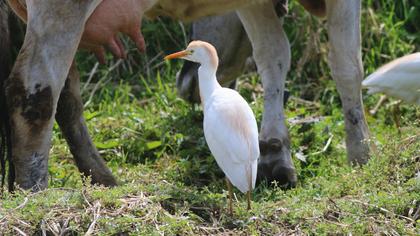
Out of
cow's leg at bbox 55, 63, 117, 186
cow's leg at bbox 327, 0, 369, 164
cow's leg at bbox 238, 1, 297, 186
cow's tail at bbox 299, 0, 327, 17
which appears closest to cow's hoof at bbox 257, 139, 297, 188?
cow's leg at bbox 238, 1, 297, 186

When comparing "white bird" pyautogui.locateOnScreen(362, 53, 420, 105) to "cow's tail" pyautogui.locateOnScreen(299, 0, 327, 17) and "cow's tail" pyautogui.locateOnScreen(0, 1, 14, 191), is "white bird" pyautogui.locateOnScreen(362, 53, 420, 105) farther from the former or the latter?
"cow's tail" pyautogui.locateOnScreen(0, 1, 14, 191)

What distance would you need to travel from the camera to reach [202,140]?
27.6 feet

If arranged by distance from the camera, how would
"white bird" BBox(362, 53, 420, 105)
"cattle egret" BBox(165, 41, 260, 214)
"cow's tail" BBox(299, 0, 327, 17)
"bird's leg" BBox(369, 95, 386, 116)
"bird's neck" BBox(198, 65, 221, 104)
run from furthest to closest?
1. "bird's leg" BBox(369, 95, 386, 116)
2. "cow's tail" BBox(299, 0, 327, 17)
3. "white bird" BBox(362, 53, 420, 105)
4. "bird's neck" BBox(198, 65, 221, 104)
5. "cattle egret" BBox(165, 41, 260, 214)

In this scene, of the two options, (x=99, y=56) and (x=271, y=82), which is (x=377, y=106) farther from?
(x=99, y=56)

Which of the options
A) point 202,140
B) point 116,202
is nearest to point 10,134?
point 116,202

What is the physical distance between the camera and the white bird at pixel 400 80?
7316mm

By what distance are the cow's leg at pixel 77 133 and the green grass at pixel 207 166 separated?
0.20 meters

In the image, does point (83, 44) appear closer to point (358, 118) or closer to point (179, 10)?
point (179, 10)

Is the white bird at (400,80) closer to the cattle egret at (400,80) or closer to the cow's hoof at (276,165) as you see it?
the cattle egret at (400,80)

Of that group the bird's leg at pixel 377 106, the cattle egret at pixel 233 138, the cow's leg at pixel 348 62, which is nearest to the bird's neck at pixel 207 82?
the cattle egret at pixel 233 138

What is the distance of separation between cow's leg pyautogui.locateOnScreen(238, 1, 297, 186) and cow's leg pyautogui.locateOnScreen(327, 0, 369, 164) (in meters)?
0.40

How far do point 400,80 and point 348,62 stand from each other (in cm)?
62

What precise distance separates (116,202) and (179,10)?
2.31 meters

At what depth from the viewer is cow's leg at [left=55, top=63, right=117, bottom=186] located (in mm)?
7336
